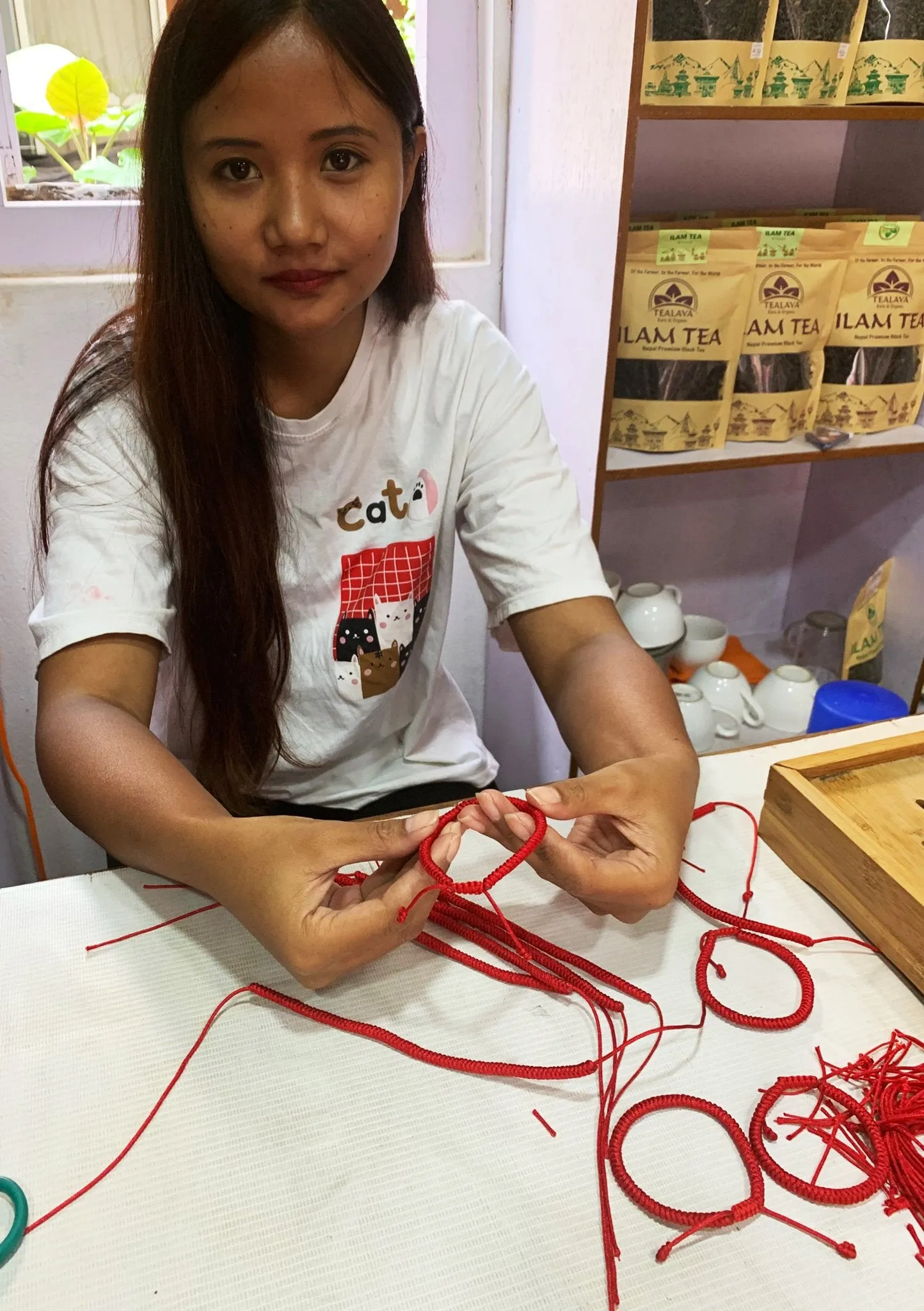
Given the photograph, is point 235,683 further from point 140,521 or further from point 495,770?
point 495,770

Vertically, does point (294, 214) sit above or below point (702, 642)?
above

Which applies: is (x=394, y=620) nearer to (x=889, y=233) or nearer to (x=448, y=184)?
(x=448, y=184)

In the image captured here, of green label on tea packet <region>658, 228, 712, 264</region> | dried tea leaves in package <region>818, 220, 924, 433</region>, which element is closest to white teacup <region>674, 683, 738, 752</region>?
dried tea leaves in package <region>818, 220, 924, 433</region>

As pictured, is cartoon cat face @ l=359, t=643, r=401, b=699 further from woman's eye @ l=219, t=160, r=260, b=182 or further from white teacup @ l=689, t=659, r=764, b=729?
white teacup @ l=689, t=659, r=764, b=729

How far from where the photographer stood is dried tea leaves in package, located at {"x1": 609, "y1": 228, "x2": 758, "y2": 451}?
1.21 meters

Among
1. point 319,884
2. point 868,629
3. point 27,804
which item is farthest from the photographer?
point 868,629

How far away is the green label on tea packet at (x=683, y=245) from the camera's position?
120 cm

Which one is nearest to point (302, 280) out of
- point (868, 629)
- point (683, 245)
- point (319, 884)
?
point (319, 884)

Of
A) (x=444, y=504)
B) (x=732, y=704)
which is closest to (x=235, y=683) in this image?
(x=444, y=504)

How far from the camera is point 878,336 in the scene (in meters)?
1.38

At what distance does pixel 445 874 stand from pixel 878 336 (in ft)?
3.63

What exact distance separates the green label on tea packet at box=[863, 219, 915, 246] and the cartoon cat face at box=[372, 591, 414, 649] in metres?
0.82

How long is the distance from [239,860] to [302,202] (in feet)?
1.61

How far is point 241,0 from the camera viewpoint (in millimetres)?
697
